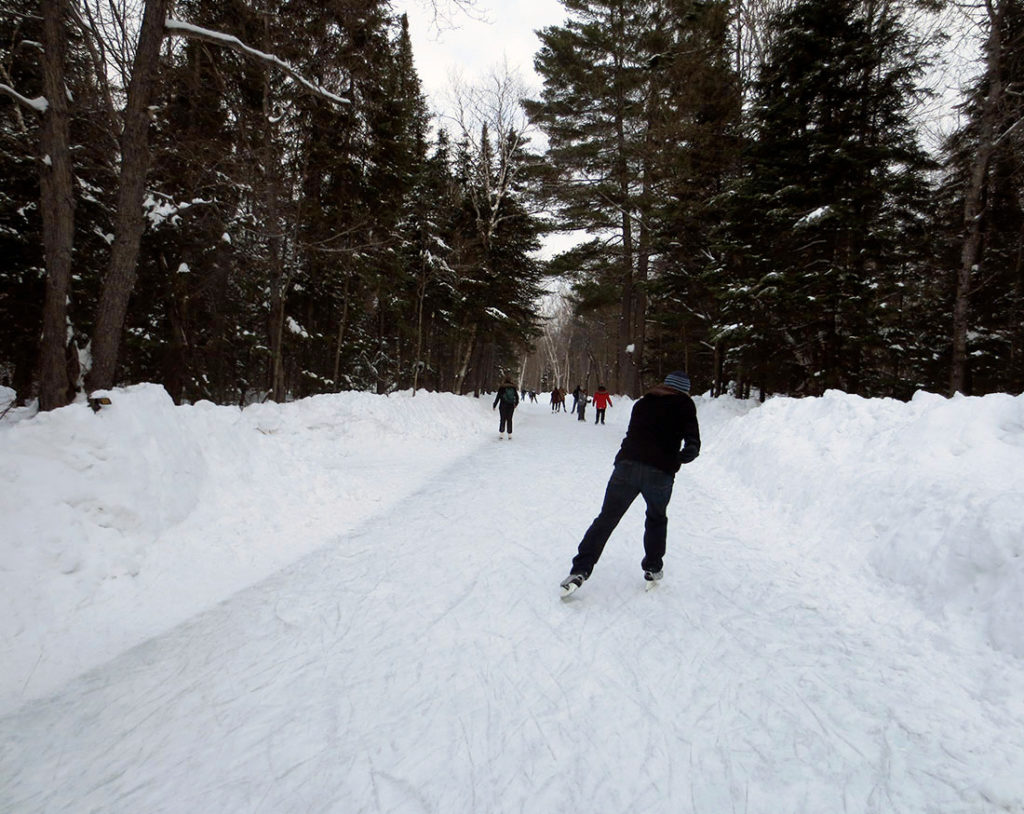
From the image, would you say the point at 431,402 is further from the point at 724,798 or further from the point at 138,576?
the point at 724,798

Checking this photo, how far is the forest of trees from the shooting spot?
6.74 meters

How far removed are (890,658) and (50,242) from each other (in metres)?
8.59

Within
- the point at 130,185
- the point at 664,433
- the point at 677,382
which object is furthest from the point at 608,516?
the point at 130,185

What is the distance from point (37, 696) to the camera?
2.59 m

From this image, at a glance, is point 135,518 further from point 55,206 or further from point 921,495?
point 921,495

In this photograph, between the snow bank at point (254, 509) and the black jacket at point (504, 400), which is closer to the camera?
the snow bank at point (254, 509)

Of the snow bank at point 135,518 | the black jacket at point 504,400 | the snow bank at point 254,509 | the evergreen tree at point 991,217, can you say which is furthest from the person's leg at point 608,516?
the evergreen tree at point 991,217

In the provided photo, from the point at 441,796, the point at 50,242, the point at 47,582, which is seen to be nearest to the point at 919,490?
the point at 441,796

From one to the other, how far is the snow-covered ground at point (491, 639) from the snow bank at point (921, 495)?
0.02 m

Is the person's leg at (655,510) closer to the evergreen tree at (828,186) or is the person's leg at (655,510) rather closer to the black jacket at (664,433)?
the black jacket at (664,433)

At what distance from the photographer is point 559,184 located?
20.0 m

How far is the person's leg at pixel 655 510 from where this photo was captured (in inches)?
145

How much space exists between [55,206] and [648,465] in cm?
690

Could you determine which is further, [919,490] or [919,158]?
[919,158]
